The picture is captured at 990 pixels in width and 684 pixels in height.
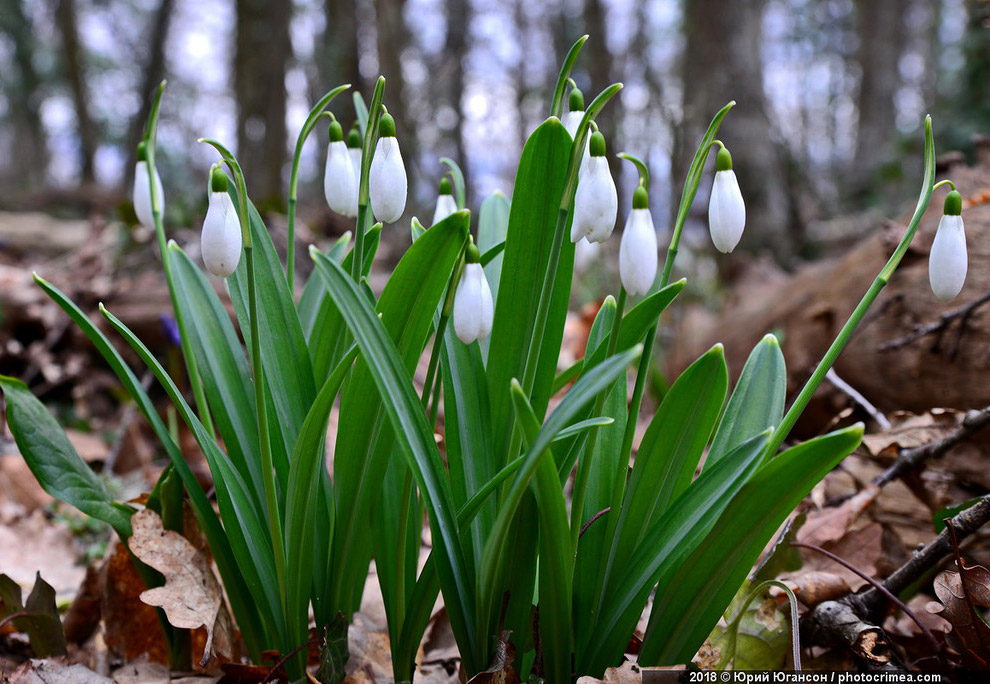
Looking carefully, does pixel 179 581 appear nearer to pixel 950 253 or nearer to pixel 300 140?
pixel 300 140

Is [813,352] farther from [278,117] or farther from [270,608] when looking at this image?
[278,117]

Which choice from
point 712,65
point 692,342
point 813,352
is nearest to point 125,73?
point 712,65

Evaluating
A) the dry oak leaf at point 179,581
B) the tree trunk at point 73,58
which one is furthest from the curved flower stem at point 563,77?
the tree trunk at point 73,58

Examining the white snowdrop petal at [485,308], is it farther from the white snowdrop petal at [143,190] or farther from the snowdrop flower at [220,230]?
the white snowdrop petal at [143,190]

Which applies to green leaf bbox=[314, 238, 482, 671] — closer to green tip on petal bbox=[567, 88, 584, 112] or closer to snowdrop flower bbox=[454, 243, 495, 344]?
snowdrop flower bbox=[454, 243, 495, 344]

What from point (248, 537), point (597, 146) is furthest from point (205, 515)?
point (597, 146)

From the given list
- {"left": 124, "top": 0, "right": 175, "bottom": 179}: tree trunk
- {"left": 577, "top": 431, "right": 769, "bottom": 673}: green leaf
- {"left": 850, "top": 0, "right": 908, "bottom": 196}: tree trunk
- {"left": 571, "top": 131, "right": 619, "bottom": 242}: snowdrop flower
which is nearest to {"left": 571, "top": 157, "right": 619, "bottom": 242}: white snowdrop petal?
{"left": 571, "top": 131, "right": 619, "bottom": 242}: snowdrop flower
